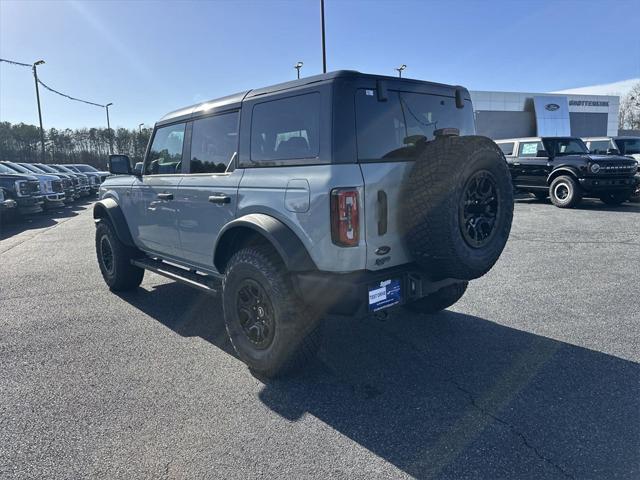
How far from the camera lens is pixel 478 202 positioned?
122 inches

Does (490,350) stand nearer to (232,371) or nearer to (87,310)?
(232,371)

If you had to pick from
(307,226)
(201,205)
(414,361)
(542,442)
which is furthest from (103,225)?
(542,442)

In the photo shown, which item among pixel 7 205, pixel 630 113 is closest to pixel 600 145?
pixel 7 205

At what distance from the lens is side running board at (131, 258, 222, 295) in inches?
153

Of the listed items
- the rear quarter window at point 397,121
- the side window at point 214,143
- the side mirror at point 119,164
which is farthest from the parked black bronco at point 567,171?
the side mirror at point 119,164

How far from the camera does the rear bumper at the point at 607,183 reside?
11.3 m

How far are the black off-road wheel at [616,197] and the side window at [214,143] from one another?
11712 millimetres

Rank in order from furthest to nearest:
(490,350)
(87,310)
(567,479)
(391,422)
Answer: (87,310)
(490,350)
(391,422)
(567,479)

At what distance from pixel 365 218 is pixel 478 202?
0.90m

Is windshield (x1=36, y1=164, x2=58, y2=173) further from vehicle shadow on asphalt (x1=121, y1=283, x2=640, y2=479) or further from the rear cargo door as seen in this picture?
the rear cargo door

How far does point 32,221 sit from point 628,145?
18.9 meters

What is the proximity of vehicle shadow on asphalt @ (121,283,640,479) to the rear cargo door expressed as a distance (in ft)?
3.04

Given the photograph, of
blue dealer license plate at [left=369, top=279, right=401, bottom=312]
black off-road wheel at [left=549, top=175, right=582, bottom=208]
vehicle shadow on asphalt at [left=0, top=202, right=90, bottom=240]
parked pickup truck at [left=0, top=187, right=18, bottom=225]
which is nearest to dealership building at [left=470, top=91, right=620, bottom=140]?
black off-road wheel at [left=549, top=175, right=582, bottom=208]

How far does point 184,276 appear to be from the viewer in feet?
14.0
